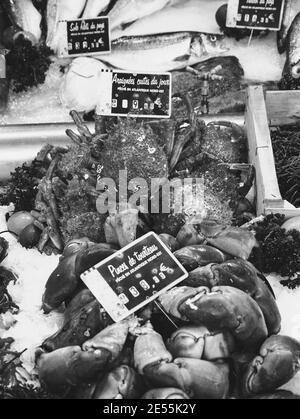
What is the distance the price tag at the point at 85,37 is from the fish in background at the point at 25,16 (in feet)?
0.58

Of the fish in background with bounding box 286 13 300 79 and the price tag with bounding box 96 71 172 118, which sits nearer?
the price tag with bounding box 96 71 172 118

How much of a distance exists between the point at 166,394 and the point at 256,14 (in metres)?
2.88

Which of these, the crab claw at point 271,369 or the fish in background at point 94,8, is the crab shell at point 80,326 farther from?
the fish in background at point 94,8

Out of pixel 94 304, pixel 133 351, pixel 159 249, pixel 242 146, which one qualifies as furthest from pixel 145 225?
pixel 242 146

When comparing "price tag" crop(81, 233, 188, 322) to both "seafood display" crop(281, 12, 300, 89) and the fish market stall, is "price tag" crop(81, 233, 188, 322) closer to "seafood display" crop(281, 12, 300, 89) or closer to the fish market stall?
the fish market stall

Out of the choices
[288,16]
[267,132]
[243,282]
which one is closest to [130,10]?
[288,16]

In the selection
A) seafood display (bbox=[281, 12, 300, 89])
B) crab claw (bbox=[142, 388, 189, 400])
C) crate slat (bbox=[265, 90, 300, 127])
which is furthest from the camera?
seafood display (bbox=[281, 12, 300, 89])

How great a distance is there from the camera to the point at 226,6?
394 centimetres

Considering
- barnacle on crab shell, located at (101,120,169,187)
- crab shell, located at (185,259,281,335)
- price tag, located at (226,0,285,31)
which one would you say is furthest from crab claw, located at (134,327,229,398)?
price tag, located at (226,0,285,31)

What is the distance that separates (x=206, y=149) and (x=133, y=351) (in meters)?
1.42

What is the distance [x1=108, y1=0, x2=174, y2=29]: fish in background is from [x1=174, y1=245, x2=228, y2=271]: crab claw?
229 centimetres

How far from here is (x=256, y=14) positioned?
387cm

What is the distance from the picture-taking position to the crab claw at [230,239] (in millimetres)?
2379

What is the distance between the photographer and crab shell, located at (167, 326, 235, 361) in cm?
197
